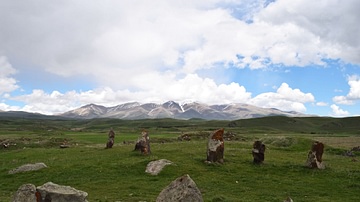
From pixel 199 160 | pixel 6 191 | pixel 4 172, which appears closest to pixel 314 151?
pixel 199 160

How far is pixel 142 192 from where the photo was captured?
2655 centimetres

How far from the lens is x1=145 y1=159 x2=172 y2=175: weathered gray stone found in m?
33.6

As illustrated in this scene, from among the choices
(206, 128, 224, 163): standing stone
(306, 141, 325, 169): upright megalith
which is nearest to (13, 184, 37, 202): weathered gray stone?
(206, 128, 224, 163): standing stone

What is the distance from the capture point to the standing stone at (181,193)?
17742 millimetres

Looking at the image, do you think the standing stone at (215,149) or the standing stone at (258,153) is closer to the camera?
the standing stone at (215,149)

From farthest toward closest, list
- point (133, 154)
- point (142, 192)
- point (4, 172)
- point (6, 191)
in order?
point (133, 154), point (4, 172), point (6, 191), point (142, 192)

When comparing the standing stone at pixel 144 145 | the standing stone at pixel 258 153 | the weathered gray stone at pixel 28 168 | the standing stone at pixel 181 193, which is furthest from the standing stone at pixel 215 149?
the standing stone at pixel 181 193

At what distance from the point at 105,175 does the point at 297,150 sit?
3554 cm

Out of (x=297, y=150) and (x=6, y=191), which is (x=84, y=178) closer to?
(x=6, y=191)

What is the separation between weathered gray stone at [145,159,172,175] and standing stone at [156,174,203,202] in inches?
594

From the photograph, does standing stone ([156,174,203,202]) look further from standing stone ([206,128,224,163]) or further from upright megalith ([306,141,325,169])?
upright megalith ([306,141,325,169])

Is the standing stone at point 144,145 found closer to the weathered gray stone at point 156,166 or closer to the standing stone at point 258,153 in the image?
the weathered gray stone at point 156,166

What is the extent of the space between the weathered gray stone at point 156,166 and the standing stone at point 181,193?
15.1 m

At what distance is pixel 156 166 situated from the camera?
114ft
